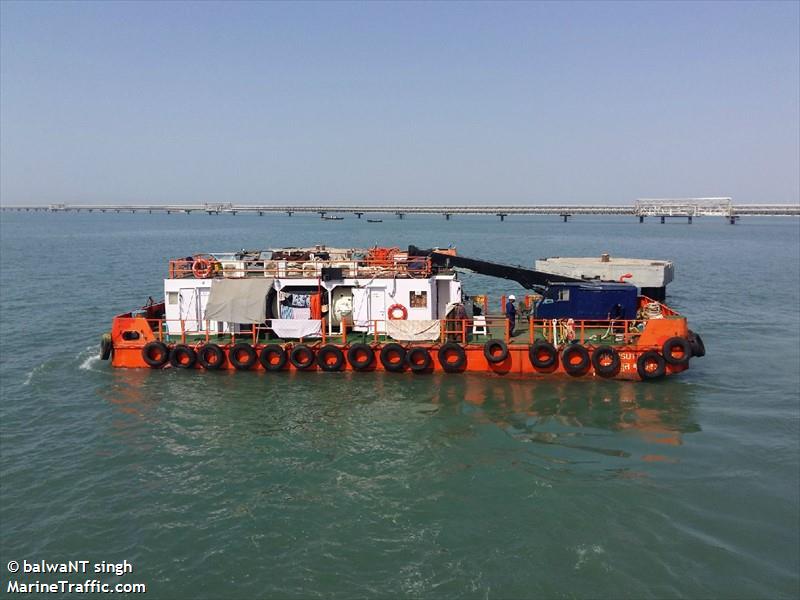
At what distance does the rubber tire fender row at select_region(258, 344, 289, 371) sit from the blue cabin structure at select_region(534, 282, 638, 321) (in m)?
10.5

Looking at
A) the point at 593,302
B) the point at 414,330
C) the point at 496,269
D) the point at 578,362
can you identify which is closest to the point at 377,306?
the point at 414,330

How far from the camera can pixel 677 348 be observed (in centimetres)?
1931

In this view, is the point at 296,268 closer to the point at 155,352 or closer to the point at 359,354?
the point at 359,354

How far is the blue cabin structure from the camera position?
840 inches

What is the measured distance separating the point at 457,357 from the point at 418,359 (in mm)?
1412

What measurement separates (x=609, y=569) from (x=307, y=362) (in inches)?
502

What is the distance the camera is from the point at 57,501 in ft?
40.7

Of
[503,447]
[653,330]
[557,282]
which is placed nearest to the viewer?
[503,447]

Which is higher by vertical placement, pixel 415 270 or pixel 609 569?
pixel 415 270

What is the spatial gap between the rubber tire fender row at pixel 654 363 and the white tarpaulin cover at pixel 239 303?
13810mm

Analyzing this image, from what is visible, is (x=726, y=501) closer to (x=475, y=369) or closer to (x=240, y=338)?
(x=475, y=369)

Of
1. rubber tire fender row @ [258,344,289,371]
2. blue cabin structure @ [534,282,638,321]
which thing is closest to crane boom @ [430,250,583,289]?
blue cabin structure @ [534,282,638,321]

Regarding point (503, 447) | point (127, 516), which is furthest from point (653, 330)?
point (127, 516)

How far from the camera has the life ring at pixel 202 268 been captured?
22.3 meters
